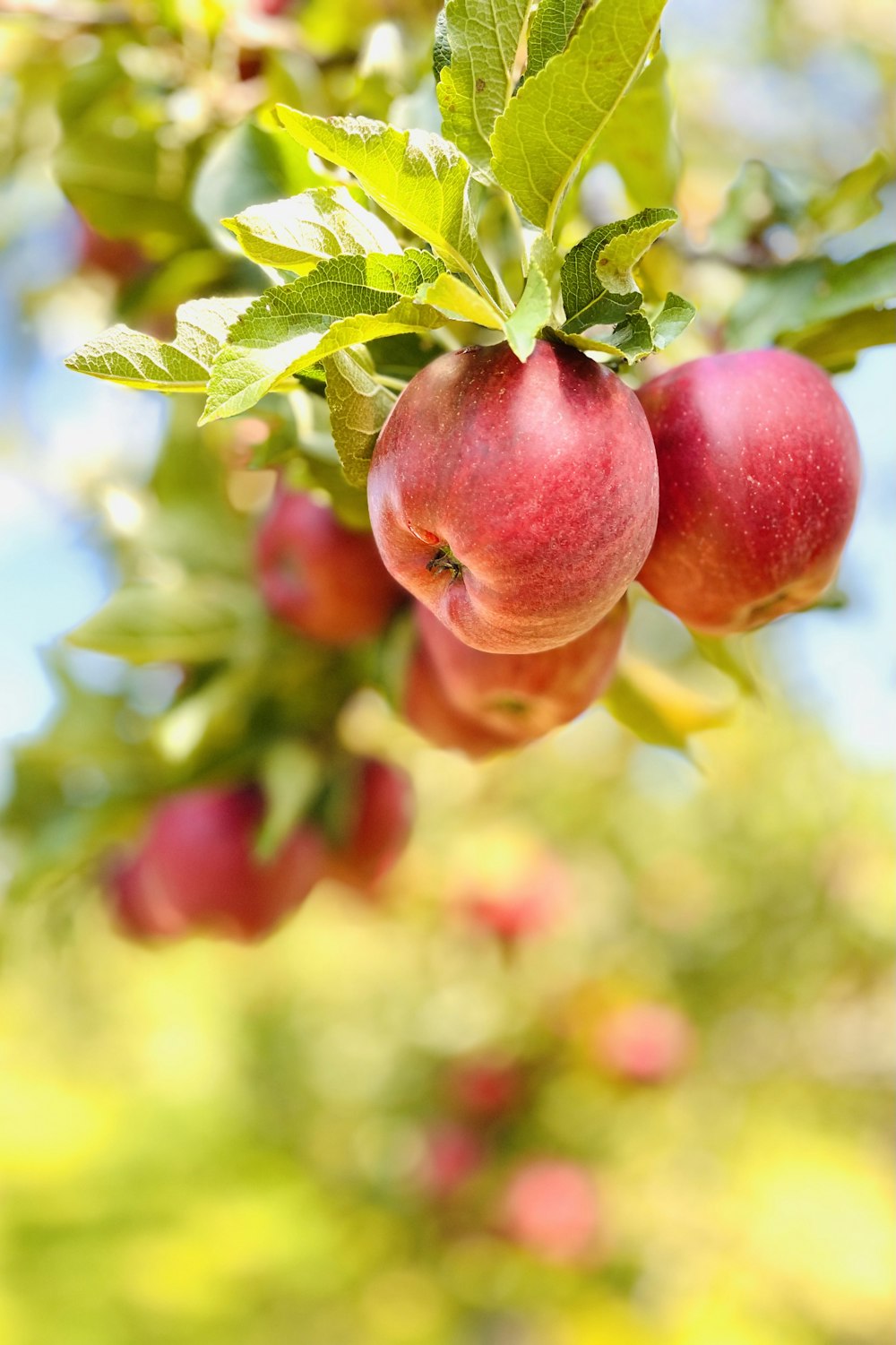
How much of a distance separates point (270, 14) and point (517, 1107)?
6.36 ft

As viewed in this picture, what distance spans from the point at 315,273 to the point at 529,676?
0.28 m

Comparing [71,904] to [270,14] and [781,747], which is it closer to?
[270,14]

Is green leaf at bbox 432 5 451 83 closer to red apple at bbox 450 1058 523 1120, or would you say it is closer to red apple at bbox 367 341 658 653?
red apple at bbox 367 341 658 653

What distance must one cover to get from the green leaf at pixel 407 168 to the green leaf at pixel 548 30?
51mm

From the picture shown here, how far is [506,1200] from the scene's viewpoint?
204 centimetres

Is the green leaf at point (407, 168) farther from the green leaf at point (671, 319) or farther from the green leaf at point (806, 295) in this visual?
the green leaf at point (806, 295)

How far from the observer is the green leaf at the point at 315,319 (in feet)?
1.26

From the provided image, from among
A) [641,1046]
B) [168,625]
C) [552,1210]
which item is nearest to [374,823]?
[168,625]

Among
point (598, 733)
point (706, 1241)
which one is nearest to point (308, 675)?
point (598, 733)

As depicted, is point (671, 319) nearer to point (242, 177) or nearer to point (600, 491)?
point (600, 491)

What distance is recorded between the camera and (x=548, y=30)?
0.43 metres

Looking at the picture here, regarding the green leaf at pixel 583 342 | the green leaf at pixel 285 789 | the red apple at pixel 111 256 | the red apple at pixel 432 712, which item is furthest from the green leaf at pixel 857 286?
the red apple at pixel 111 256

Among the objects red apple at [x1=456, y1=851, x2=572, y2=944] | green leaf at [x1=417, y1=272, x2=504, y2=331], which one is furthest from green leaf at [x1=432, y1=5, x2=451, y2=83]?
red apple at [x1=456, y1=851, x2=572, y2=944]

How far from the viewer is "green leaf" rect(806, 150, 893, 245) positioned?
0.71 m
